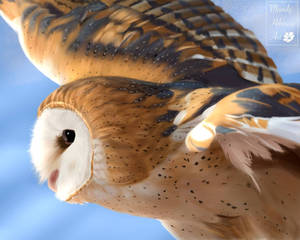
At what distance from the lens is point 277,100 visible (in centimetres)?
35

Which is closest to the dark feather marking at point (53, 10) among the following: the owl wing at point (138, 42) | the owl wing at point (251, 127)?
the owl wing at point (138, 42)

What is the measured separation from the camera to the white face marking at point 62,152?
40cm

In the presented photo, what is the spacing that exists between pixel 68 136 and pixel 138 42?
0.18 m

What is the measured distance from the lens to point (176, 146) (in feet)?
1.28

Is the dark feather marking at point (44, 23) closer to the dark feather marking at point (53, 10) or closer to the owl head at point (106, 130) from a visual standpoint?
the dark feather marking at point (53, 10)

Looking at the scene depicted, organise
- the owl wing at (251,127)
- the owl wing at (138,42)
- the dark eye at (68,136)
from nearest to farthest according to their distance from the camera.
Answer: the owl wing at (251,127), the dark eye at (68,136), the owl wing at (138,42)

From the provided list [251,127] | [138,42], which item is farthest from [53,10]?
[251,127]

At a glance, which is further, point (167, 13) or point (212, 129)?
point (167, 13)

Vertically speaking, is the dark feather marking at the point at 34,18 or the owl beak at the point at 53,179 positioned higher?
the dark feather marking at the point at 34,18

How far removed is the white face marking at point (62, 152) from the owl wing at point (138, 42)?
4.6 inches

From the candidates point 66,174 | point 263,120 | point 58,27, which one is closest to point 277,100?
point 263,120

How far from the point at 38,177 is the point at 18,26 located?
0.24 meters

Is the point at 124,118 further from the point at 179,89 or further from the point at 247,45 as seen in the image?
the point at 247,45

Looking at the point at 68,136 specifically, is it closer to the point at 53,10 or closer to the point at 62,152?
the point at 62,152
